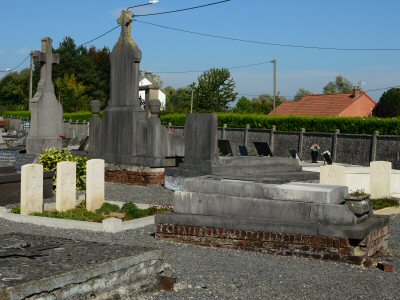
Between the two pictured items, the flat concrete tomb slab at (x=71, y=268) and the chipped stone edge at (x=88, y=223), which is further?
the chipped stone edge at (x=88, y=223)

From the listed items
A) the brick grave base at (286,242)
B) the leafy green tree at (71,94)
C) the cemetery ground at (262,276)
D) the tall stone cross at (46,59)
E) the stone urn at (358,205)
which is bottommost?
the cemetery ground at (262,276)

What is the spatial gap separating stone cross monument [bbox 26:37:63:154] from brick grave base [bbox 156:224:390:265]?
470 inches

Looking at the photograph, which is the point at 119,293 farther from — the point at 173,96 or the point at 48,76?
the point at 173,96

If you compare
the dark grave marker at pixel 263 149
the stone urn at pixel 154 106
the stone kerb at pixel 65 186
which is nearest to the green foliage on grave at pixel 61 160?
the stone urn at pixel 154 106

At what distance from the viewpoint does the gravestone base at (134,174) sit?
57.2 ft

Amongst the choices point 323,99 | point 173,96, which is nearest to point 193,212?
point 323,99

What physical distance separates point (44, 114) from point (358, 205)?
14.2 metres

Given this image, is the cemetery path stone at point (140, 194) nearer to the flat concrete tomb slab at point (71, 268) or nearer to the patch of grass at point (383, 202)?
the patch of grass at point (383, 202)

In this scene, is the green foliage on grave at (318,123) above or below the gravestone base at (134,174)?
above

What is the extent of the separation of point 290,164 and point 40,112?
28.7 ft

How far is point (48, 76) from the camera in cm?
2105

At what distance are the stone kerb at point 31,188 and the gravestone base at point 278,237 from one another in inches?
126

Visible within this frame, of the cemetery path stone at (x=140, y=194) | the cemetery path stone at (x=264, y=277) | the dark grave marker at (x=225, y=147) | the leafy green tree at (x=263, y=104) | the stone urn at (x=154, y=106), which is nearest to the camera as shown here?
the cemetery path stone at (x=264, y=277)

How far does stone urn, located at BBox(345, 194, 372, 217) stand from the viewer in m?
8.34
